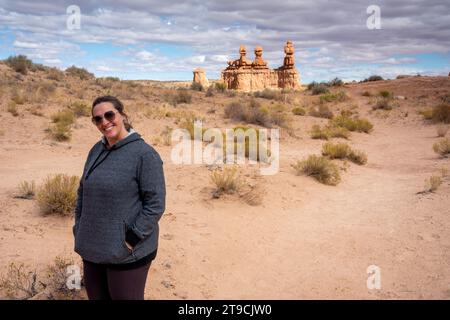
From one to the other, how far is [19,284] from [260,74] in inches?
1616

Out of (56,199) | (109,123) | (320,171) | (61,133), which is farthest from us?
(61,133)

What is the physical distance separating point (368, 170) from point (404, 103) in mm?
17491

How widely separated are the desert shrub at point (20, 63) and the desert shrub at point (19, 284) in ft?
82.0

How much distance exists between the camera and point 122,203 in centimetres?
275

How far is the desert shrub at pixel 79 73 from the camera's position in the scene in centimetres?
3089

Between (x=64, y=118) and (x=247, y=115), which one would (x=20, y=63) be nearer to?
(x=64, y=118)

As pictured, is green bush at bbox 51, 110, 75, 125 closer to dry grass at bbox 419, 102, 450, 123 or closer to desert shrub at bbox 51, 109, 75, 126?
desert shrub at bbox 51, 109, 75, 126

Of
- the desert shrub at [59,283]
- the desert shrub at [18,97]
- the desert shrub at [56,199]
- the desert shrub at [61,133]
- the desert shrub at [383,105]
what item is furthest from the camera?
the desert shrub at [383,105]

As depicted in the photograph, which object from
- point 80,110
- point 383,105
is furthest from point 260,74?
point 80,110

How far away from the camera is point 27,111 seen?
642 inches

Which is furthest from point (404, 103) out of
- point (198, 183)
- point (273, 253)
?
point (273, 253)

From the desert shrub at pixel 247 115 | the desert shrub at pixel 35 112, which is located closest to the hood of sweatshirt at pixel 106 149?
the desert shrub at pixel 35 112

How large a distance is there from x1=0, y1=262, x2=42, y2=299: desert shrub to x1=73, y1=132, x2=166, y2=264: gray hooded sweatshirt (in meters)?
2.05

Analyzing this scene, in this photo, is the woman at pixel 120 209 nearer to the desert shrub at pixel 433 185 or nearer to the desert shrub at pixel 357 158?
the desert shrub at pixel 433 185
